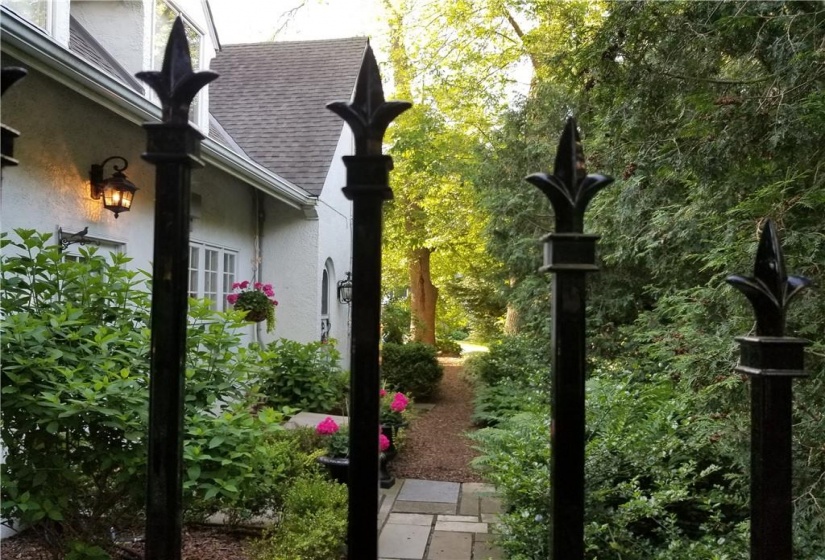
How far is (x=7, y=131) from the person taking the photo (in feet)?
4.20

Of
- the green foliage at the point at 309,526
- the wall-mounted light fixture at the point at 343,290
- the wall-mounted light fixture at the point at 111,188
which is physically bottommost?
the green foliage at the point at 309,526

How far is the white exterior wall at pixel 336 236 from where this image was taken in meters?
9.95

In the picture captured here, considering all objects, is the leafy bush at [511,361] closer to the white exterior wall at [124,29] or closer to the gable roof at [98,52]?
the gable roof at [98,52]

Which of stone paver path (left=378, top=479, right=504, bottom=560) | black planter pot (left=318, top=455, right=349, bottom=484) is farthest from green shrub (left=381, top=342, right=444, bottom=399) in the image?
black planter pot (left=318, top=455, right=349, bottom=484)

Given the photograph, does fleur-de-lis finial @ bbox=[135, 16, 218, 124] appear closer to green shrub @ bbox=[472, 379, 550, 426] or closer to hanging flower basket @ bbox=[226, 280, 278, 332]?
green shrub @ bbox=[472, 379, 550, 426]

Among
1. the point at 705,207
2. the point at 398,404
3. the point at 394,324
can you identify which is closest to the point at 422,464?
the point at 398,404

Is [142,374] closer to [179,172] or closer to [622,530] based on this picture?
[179,172]

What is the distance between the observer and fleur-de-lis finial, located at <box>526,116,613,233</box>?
1235mm

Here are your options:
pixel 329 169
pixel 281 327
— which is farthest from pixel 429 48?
pixel 281 327

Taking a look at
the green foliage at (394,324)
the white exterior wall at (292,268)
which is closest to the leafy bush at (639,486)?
the white exterior wall at (292,268)

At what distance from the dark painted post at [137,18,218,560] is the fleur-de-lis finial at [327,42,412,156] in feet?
1.04

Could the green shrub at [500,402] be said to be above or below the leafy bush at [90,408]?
below

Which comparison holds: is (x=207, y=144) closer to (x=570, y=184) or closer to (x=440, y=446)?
(x=440, y=446)

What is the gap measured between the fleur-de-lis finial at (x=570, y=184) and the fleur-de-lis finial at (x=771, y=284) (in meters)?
0.36
